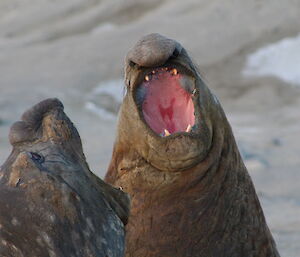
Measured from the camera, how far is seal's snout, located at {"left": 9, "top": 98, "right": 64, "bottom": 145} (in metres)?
2.73

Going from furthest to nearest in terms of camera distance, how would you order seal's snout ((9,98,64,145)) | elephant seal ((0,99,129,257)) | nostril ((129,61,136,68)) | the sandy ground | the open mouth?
the sandy ground → the open mouth → nostril ((129,61,136,68)) → seal's snout ((9,98,64,145)) → elephant seal ((0,99,129,257))

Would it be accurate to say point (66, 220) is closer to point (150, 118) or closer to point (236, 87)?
point (150, 118)

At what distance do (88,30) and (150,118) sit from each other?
11.7m

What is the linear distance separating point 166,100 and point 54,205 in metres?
2.53

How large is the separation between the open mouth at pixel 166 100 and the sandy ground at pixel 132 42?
14.0 feet

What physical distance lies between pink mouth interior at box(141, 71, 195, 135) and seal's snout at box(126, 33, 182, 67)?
0.17 meters

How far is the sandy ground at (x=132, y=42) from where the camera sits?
10844 mm

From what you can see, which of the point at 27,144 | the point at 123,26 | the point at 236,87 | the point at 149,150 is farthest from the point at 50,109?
the point at 123,26

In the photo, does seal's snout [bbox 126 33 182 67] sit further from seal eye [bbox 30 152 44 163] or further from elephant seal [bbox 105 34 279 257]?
seal eye [bbox 30 152 44 163]

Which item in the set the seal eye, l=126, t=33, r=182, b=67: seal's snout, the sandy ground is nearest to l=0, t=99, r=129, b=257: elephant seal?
the seal eye

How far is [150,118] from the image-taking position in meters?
4.95

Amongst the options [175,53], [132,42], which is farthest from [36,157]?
[132,42]

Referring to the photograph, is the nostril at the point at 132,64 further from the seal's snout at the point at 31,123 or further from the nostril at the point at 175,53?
the seal's snout at the point at 31,123

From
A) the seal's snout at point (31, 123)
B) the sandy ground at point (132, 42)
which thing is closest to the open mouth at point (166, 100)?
the seal's snout at point (31, 123)
